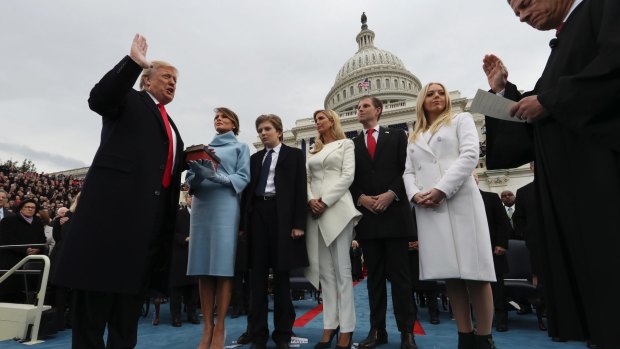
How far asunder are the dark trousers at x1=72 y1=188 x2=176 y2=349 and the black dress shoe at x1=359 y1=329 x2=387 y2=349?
1.66 meters

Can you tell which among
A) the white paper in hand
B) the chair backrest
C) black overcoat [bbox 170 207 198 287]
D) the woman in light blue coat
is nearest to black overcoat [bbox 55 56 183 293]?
the woman in light blue coat

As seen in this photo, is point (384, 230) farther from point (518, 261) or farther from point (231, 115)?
point (518, 261)

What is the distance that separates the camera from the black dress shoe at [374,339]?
279 cm

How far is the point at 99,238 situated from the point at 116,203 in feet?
0.63

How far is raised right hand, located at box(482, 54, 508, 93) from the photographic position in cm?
168

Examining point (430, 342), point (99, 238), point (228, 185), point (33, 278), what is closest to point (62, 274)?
point (99, 238)

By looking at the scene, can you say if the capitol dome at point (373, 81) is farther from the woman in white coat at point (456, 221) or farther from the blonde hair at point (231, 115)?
the woman in white coat at point (456, 221)

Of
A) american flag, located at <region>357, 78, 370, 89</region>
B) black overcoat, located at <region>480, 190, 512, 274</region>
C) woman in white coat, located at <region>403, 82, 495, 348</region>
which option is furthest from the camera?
american flag, located at <region>357, 78, 370, 89</region>

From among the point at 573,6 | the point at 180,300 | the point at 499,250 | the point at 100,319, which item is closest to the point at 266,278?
the point at 100,319

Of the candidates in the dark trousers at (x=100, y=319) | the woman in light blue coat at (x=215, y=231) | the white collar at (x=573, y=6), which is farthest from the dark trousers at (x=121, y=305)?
the white collar at (x=573, y=6)

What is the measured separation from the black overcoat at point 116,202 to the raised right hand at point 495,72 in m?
1.83

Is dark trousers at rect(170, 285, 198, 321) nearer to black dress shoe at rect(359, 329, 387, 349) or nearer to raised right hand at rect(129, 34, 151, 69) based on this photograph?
black dress shoe at rect(359, 329, 387, 349)

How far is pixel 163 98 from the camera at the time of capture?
2.36 meters

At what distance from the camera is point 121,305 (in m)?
2.03
